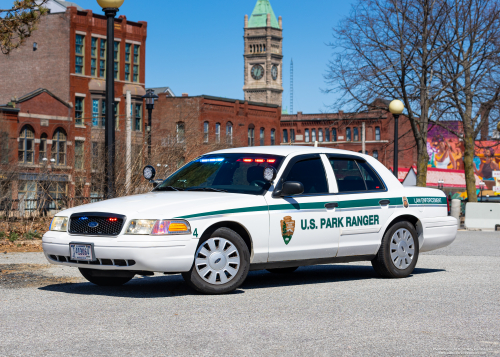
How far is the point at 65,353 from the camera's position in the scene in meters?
5.22

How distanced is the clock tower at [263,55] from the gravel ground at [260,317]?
180m

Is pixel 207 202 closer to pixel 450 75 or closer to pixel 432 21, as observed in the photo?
pixel 432 21

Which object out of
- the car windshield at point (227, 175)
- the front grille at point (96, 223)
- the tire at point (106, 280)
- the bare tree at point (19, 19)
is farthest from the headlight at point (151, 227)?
the bare tree at point (19, 19)

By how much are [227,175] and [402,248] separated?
2.67 metres

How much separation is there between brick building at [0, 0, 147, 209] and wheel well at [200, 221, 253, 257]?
4098cm

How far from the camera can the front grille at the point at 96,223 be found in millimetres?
7711

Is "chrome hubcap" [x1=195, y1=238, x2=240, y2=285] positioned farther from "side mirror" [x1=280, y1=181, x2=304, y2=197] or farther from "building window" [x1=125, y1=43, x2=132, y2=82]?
"building window" [x1=125, y1=43, x2=132, y2=82]

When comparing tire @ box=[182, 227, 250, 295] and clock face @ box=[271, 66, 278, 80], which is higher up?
clock face @ box=[271, 66, 278, 80]

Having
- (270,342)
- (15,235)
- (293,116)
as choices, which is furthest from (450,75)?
(293,116)

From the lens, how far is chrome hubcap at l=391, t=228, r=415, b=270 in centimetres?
983

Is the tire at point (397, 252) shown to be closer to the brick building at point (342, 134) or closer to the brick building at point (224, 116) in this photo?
the brick building at point (224, 116)

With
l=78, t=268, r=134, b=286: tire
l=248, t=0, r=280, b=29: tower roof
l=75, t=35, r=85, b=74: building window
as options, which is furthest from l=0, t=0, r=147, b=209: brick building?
l=248, t=0, r=280, b=29: tower roof

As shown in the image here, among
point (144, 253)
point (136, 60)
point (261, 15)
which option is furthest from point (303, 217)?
point (261, 15)

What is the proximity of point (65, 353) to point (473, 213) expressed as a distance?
24.5 metres
